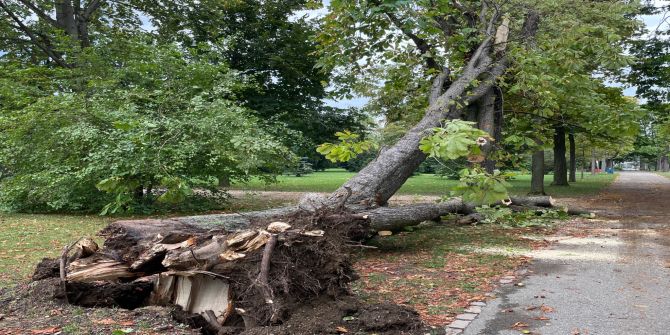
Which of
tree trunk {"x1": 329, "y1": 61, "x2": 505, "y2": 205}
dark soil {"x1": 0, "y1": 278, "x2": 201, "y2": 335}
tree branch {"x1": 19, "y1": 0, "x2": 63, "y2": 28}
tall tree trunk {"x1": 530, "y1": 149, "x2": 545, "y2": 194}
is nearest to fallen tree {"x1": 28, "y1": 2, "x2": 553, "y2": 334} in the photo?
dark soil {"x1": 0, "y1": 278, "x2": 201, "y2": 335}

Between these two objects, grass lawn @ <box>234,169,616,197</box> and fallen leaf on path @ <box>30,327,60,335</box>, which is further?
grass lawn @ <box>234,169,616,197</box>

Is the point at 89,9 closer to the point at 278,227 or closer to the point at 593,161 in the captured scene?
the point at 278,227

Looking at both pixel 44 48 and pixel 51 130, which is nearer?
pixel 51 130

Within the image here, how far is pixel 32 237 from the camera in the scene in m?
8.48

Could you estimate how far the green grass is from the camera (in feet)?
19.5

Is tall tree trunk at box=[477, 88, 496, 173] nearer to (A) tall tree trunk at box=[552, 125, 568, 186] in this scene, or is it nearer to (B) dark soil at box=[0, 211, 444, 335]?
(B) dark soil at box=[0, 211, 444, 335]

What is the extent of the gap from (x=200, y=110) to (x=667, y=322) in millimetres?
9607

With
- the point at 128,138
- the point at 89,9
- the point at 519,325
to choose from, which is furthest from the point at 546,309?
the point at 89,9

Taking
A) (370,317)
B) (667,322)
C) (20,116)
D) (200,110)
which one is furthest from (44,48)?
(667,322)

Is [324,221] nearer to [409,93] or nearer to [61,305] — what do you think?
[61,305]

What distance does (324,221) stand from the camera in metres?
4.77

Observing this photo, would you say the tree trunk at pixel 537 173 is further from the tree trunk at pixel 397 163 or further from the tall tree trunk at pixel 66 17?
the tall tree trunk at pixel 66 17

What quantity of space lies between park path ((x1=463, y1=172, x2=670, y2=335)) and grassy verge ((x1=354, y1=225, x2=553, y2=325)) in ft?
1.08

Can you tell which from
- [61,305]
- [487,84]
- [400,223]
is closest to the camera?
[61,305]
